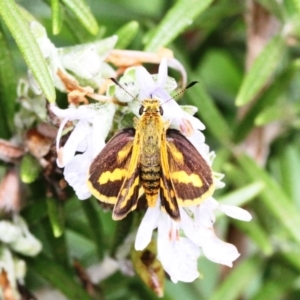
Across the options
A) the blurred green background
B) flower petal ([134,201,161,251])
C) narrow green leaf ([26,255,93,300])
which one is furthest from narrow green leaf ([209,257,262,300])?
flower petal ([134,201,161,251])

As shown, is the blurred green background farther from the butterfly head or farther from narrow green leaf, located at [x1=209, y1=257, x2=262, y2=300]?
the butterfly head

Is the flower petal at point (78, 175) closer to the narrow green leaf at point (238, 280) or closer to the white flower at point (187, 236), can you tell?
the white flower at point (187, 236)

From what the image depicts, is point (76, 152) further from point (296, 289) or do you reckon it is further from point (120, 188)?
point (296, 289)

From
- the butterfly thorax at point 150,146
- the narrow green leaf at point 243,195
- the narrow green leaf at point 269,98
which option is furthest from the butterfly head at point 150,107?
the narrow green leaf at point 269,98

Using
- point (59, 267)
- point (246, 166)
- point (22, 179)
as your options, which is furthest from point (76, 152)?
point (246, 166)

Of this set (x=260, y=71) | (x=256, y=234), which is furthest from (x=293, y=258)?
(x=260, y=71)

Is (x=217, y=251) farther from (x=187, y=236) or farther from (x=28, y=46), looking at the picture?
(x=28, y=46)
